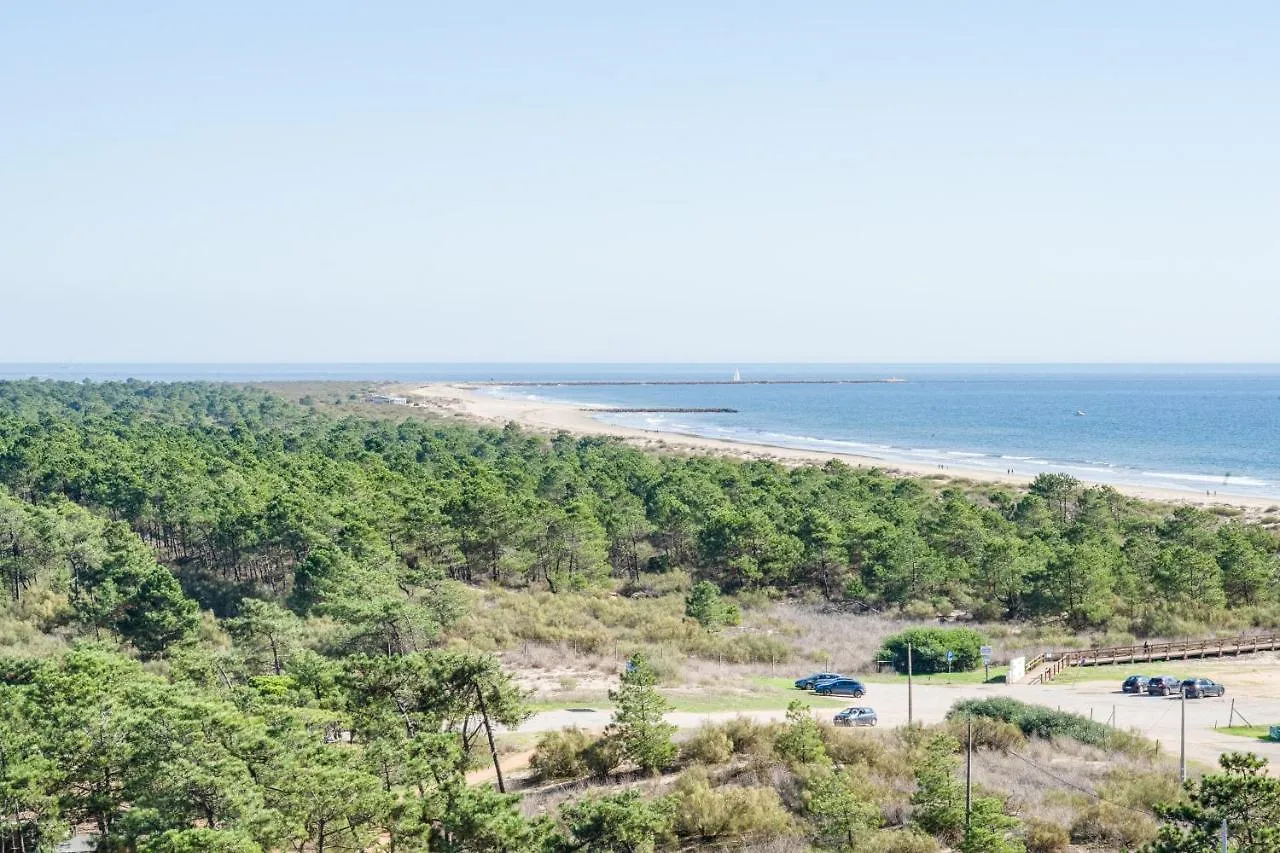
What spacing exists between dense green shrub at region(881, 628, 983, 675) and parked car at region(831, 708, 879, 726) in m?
9.55

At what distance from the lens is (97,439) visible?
262ft

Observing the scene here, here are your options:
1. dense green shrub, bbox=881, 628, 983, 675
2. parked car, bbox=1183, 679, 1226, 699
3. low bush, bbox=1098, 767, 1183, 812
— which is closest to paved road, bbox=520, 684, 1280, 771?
parked car, bbox=1183, 679, 1226, 699

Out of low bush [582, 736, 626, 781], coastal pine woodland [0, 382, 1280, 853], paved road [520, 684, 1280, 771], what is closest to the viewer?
coastal pine woodland [0, 382, 1280, 853]

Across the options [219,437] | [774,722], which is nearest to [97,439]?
[219,437]

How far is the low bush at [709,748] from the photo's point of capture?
2709cm

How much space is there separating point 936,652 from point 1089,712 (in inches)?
319

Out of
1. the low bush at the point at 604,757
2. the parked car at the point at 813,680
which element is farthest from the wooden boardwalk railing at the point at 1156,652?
the low bush at the point at 604,757

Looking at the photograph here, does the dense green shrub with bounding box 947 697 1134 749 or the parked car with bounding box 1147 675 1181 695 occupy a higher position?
the dense green shrub with bounding box 947 697 1134 749

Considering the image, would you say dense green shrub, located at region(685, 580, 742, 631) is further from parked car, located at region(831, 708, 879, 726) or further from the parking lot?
parked car, located at region(831, 708, 879, 726)

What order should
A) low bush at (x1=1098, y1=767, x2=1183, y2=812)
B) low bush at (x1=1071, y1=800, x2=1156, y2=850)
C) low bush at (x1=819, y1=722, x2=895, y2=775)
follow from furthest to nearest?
low bush at (x1=819, y1=722, x2=895, y2=775) < low bush at (x1=1098, y1=767, x2=1183, y2=812) < low bush at (x1=1071, y1=800, x2=1156, y2=850)

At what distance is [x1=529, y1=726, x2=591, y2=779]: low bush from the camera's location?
27547mm

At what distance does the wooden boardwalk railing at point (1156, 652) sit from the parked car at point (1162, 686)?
13.6ft

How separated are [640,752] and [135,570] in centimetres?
2644

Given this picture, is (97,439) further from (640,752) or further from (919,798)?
(919,798)
